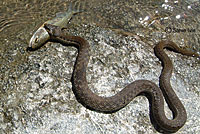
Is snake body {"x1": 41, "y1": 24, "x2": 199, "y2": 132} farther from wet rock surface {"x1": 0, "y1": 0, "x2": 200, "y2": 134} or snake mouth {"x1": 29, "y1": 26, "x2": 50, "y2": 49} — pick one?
snake mouth {"x1": 29, "y1": 26, "x2": 50, "y2": 49}

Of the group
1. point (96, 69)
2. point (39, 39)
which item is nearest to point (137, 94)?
point (96, 69)

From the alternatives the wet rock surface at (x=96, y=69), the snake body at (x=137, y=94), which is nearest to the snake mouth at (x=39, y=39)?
the wet rock surface at (x=96, y=69)

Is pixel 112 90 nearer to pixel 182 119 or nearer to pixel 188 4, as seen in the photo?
pixel 182 119

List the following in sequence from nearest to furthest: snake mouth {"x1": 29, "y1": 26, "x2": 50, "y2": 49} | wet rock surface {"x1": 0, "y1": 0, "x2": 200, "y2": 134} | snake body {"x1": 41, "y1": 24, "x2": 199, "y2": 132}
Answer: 1. wet rock surface {"x1": 0, "y1": 0, "x2": 200, "y2": 134}
2. snake body {"x1": 41, "y1": 24, "x2": 199, "y2": 132}
3. snake mouth {"x1": 29, "y1": 26, "x2": 50, "y2": 49}

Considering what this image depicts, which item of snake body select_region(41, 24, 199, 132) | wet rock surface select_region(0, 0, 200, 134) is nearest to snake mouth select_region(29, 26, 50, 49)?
wet rock surface select_region(0, 0, 200, 134)

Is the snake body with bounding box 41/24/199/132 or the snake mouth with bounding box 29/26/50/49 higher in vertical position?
the snake mouth with bounding box 29/26/50/49

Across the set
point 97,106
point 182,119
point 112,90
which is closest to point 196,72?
point 182,119
